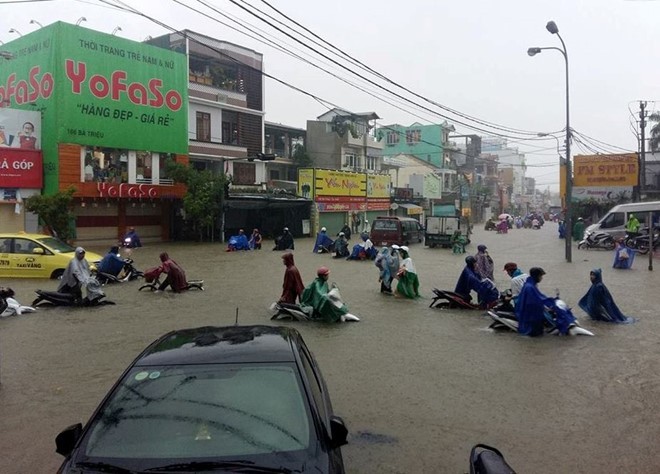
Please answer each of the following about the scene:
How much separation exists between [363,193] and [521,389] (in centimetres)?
4189

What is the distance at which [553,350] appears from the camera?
8578 mm

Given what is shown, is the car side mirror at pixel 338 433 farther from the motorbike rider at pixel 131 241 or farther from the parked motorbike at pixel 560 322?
the motorbike rider at pixel 131 241

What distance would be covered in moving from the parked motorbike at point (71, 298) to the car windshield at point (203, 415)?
974 cm

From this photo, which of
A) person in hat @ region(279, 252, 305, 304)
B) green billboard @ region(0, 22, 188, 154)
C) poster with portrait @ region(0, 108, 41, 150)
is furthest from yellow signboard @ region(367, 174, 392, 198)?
person in hat @ region(279, 252, 305, 304)

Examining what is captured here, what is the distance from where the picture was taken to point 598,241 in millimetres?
31500

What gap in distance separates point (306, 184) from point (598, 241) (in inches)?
785

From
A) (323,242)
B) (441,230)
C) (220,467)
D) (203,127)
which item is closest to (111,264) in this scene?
(323,242)

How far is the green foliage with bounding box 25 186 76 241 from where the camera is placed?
82.5 feet

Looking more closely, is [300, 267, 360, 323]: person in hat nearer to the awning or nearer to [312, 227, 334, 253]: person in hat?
[312, 227, 334, 253]: person in hat

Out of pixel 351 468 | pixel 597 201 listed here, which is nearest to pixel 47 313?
pixel 351 468

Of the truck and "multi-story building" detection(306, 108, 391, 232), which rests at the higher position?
"multi-story building" detection(306, 108, 391, 232)

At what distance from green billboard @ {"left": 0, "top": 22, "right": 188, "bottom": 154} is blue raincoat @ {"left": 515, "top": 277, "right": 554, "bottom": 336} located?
25.3 meters

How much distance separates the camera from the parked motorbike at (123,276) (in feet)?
52.9

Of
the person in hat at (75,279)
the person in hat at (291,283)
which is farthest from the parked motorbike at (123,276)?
the person in hat at (291,283)
